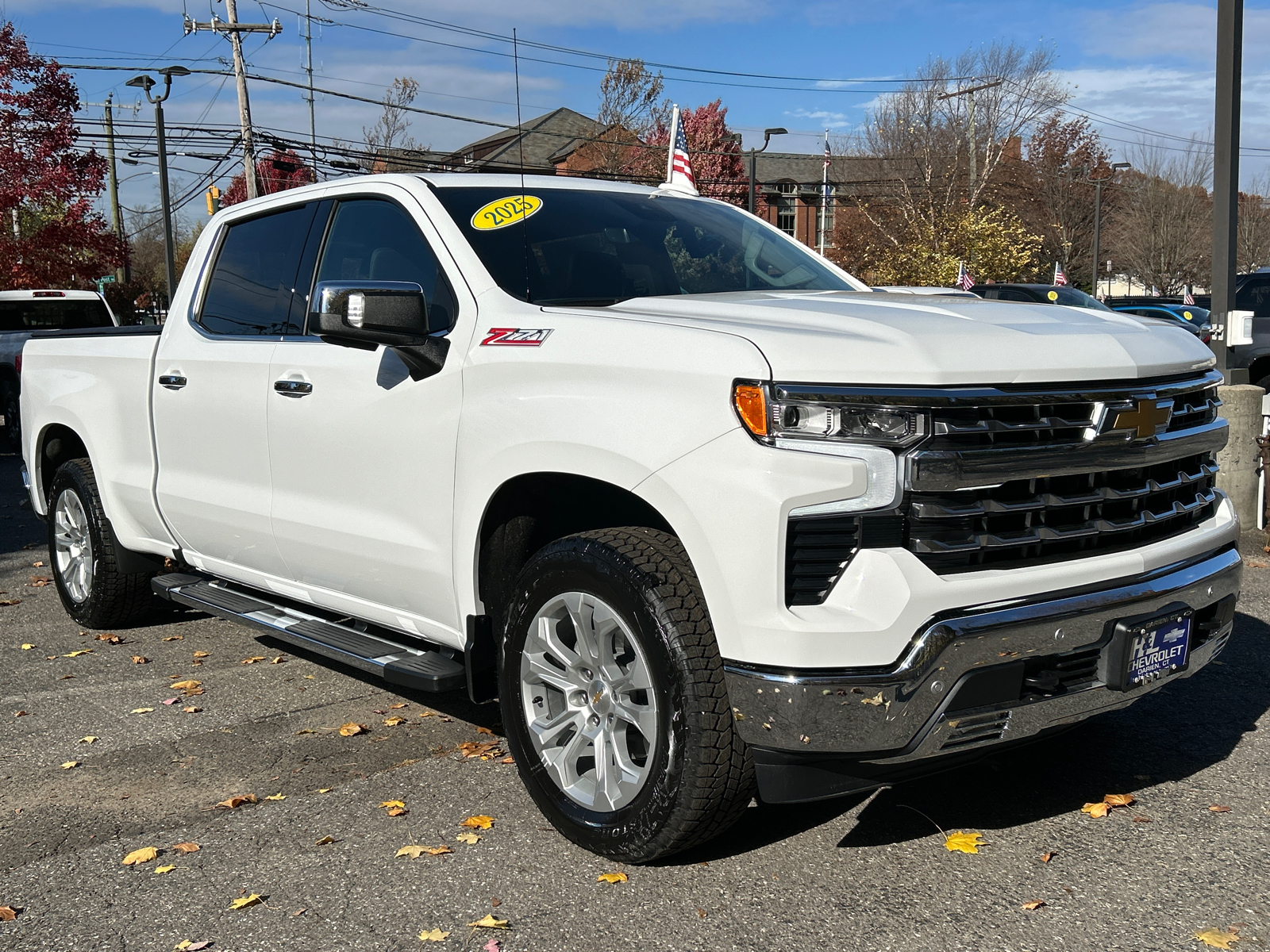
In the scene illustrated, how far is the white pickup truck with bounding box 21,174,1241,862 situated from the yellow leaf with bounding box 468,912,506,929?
0.38m

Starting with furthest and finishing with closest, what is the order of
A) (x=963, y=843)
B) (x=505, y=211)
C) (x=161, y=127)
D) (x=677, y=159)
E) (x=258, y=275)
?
(x=161, y=127) < (x=677, y=159) < (x=258, y=275) < (x=505, y=211) < (x=963, y=843)

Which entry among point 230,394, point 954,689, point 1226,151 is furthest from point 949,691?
point 1226,151

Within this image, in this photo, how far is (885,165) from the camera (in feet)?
148

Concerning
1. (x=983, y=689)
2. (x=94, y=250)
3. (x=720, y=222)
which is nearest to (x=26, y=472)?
(x=720, y=222)

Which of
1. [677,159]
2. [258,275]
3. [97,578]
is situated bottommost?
[97,578]

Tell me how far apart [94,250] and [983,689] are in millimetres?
23003

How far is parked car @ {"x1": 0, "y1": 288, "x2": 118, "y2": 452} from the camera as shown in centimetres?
1655

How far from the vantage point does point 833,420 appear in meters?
2.88

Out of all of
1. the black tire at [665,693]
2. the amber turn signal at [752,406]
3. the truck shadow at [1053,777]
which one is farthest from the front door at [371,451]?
the truck shadow at [1053,777]

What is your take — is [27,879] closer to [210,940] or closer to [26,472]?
[210,940]

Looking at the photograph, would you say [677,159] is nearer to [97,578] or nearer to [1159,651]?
[97,578]

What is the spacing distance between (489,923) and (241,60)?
30.7 meters

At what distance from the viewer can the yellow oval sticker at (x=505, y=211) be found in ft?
13.6

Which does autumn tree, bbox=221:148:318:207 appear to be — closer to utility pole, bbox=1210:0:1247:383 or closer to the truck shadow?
utility pole, bbox=1210:0:1247:383
